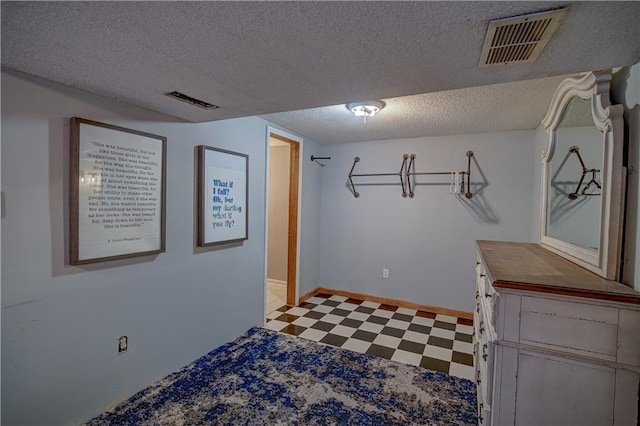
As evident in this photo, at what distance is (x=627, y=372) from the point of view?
3.12ft

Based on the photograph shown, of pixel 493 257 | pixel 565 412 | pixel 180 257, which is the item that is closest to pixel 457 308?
pixel 493 257

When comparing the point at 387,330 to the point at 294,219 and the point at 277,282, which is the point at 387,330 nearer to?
the point at 294,219

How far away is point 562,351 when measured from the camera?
3.37 feet

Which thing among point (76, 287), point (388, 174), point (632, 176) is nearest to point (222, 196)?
point (76, 287)

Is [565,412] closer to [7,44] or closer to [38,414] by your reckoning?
[38,414]

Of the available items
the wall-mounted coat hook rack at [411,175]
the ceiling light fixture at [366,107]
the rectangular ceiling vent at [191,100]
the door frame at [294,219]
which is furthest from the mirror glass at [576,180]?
the door frame at [294,219]

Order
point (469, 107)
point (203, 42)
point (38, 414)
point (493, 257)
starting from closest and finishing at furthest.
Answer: point (203, 42) → point (38, 414) → point (493, 257) → point (469, 107)

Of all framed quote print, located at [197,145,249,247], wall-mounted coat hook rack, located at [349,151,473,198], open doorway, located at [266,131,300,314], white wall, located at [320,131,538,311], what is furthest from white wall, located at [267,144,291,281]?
framed quote print, located at [197,145,249,247]

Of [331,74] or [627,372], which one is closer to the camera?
[627,372]

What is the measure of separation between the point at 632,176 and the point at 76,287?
104 inches

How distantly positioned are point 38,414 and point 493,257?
2.50m

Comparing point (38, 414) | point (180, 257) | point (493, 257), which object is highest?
point (493, 257)

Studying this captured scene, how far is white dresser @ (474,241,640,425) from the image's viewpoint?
955mm

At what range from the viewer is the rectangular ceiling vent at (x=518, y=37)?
91 centimetres
